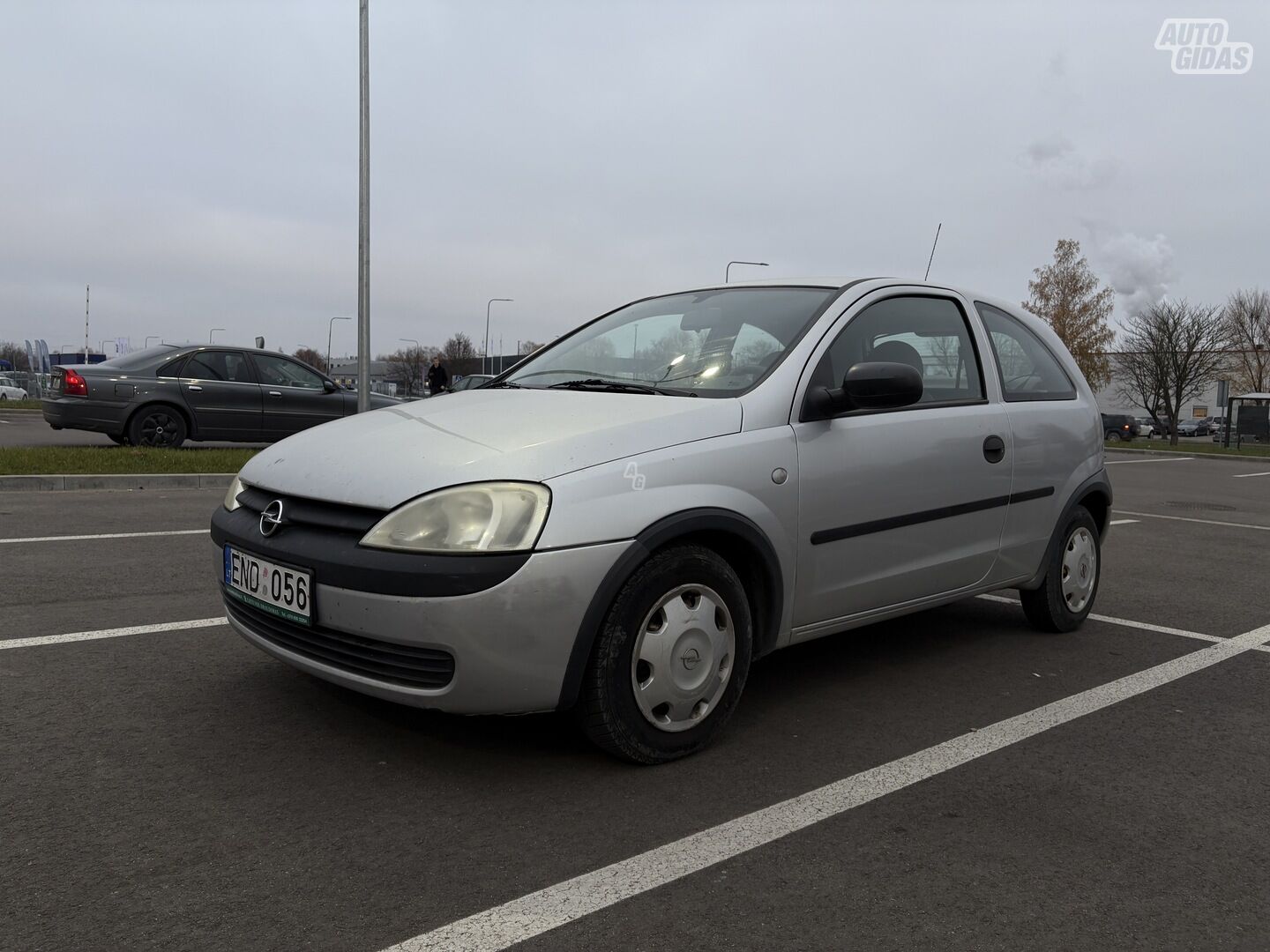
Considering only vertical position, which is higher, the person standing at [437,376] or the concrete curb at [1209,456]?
the person standing at [437,376]

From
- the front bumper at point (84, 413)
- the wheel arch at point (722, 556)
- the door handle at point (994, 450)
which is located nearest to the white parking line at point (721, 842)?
the wheel arch at point (722, 556)

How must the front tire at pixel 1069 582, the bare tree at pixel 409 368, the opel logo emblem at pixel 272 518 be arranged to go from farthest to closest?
1. the bare tree at pixel 409 368
2. the front tire at pixel 1069 582
3. the opel logo emblem at pixel 272 518

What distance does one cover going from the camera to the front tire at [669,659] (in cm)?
302

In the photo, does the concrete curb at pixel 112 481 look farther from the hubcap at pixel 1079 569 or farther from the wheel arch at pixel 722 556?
the wheel arch at pixel 722 556

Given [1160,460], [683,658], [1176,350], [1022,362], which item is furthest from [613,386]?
[1176,350]

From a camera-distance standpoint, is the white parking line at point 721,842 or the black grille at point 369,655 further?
the black grille at point 369,655

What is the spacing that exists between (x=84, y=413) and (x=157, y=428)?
82cm

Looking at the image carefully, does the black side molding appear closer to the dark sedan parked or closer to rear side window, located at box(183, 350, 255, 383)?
the dark sedan parked

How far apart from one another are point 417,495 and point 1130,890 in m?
2.03

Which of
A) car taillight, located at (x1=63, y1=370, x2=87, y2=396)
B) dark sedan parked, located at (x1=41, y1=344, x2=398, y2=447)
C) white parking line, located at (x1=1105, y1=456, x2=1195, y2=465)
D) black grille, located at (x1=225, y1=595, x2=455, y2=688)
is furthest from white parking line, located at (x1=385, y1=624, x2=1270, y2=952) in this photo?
white parking line, located at (x1=1105, y1=456, x2=1195, y2=465)

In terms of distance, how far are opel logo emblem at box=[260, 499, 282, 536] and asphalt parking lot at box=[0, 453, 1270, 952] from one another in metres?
0.66

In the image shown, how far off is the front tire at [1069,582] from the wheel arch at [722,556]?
2001mm

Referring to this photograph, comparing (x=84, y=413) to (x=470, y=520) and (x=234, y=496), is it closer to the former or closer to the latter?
(x=234, y=496)

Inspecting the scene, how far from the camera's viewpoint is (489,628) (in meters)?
2.83
